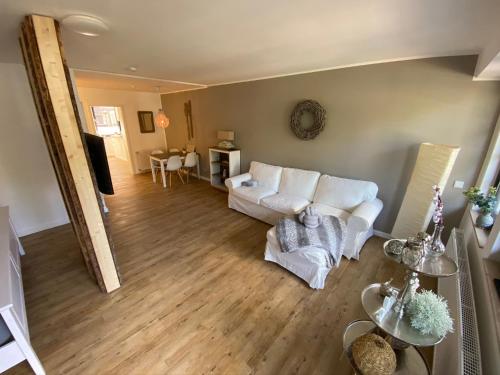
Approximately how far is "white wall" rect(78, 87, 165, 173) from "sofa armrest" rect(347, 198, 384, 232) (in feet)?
20.6

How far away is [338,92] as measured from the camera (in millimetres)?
3121

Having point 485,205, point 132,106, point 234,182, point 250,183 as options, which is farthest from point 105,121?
point 485,205

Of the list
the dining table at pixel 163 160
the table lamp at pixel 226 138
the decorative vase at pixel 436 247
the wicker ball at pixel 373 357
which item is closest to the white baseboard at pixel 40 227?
the dining table at pixel 163 160

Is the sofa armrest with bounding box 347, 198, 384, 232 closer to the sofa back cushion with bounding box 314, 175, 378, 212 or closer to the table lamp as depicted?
the sofa back cushion with bounding box 314, 175, 378, 212

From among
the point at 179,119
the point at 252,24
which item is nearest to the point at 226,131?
the point at 179,119

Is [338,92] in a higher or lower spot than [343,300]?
higher

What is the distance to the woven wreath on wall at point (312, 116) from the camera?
130 inches

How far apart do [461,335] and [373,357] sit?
629mm

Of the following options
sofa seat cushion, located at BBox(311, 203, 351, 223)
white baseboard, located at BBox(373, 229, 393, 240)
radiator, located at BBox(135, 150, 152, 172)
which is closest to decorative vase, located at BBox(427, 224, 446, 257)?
sofa seat cushion, located at BBox(311, 203, 351, 223)

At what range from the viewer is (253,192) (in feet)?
12.1

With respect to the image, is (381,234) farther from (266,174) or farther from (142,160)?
(142,160)

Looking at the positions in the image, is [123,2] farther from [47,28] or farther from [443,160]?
[443,160]

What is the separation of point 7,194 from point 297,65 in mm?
4619

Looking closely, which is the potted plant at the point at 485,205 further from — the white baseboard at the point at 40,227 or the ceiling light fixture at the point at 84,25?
the white baseboard at the point at 40,227
